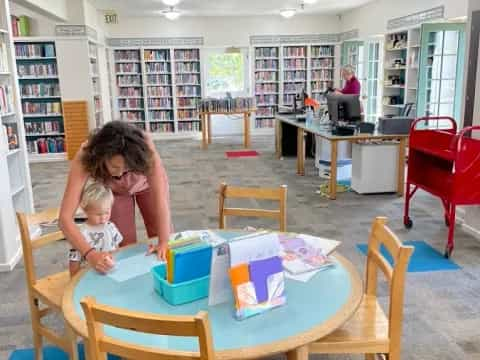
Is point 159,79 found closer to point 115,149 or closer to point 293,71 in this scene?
point 293,71

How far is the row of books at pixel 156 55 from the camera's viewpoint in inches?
429

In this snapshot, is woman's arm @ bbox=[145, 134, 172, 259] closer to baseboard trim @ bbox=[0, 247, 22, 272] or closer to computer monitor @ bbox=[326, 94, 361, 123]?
baseboard trim @ bbox=[0, 247, 22, 272]

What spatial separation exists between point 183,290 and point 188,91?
10083 millimetres

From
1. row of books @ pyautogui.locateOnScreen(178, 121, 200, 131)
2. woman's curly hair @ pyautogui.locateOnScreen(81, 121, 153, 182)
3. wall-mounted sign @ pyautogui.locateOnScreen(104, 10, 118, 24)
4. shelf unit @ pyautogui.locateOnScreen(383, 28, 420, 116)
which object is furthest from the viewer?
row of books @ pyautogui.locateOnScreen(178, 121, 200, 131)

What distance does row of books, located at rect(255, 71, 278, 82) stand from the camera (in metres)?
11.5

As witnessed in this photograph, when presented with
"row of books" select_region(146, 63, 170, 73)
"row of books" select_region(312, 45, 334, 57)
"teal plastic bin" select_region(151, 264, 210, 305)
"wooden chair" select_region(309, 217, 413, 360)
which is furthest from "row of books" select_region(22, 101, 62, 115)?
"wooden chair" select_region(309, 217, 413, 360)

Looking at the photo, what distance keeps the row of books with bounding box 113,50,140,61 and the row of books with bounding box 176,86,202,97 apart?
1.23m

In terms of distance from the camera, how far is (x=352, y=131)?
17.6 ft

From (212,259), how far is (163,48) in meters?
10.1

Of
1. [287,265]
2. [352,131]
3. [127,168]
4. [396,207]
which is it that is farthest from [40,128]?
[287,265]

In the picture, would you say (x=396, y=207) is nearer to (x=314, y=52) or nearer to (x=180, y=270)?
(x=180, y=270)

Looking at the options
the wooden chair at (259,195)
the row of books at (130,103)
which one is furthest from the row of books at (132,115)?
the wooden chair at (259,195)

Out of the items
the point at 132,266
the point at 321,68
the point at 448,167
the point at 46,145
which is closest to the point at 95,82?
the point at 46,145

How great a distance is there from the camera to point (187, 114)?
11.3 metres
